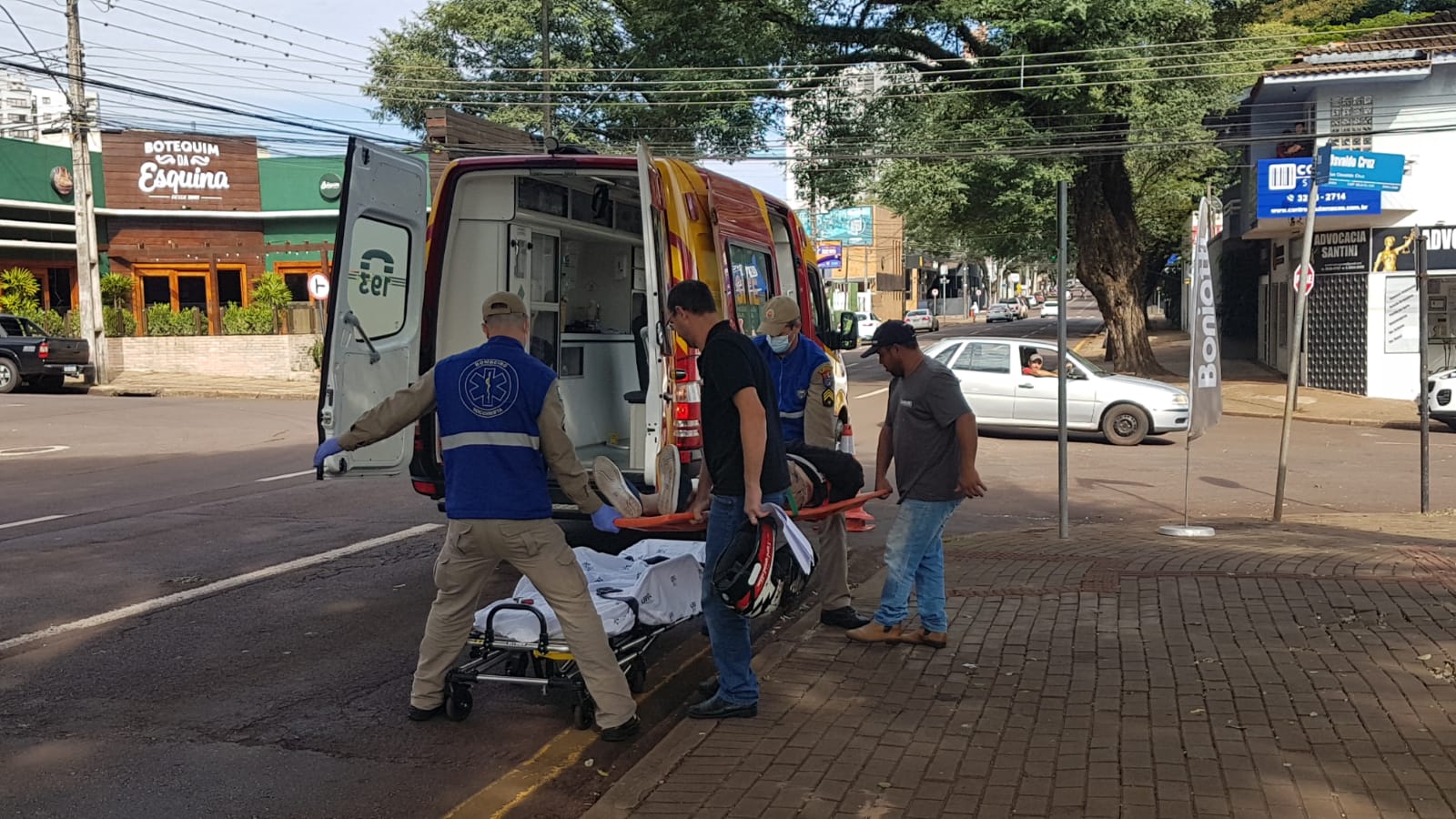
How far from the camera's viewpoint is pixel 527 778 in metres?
4.65

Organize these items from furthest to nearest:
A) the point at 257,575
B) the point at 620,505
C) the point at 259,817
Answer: the point at 257,575 → the point at 620,505 → the point at 259,817

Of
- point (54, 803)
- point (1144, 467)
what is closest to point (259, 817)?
point (54, 803)

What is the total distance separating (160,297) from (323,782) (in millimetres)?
35466

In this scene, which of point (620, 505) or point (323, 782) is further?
point (620, 505)

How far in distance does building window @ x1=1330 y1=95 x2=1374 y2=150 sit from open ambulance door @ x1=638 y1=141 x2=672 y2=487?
23.1 meters

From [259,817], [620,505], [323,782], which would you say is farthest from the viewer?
[620,505]

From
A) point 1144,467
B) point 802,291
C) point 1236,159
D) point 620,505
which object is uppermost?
point 1236,159

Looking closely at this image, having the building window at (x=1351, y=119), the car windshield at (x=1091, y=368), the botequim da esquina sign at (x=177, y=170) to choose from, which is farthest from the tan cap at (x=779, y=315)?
the botequim da esquina sign at (x=177, y=170)

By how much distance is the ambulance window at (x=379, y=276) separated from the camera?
23.5 ft

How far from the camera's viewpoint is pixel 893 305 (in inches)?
3472

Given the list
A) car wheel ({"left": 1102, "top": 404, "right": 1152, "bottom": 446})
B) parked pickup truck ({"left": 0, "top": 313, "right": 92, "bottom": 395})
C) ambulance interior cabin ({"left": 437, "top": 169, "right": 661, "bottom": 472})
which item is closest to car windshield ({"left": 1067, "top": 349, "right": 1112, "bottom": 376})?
car wheel ({"left": 1102, "top": 404, "right": 1152, "bottom": 446})

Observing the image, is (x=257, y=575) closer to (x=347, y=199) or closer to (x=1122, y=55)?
(x=347, y=199)

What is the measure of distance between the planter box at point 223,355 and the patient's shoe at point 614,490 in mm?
27656

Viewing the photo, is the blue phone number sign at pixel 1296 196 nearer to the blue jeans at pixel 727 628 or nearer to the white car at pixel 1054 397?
the white car at pixel 1054 397
